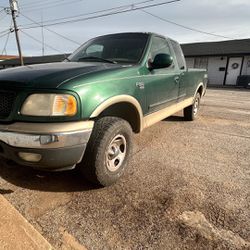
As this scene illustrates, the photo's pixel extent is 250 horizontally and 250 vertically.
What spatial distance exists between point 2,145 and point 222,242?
2.08 metres

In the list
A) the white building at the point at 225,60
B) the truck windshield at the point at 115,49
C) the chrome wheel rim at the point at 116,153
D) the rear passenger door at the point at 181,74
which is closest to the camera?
the chrome wheel rim at the point at 116,153

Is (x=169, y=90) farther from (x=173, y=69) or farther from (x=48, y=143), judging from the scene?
(x=48, y=143)

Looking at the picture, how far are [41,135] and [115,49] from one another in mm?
2161

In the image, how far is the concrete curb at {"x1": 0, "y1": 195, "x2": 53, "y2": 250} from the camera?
1.79m

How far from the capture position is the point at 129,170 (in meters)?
3.19

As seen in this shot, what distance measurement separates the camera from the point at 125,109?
2967 millimetres

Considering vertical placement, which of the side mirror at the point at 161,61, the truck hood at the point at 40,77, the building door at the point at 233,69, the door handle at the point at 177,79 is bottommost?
the building door at the point at 233,69

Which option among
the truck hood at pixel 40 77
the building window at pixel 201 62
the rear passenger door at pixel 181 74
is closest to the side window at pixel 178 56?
the rear passenger door at pixel 181 74

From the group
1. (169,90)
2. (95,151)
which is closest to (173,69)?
(169,90)

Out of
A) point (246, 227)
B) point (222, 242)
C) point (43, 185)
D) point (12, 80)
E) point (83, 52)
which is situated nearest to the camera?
point (222, 242)

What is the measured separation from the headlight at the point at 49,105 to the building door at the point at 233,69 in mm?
24883

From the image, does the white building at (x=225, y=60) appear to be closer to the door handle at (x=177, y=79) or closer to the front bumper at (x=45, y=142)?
the door handle at (x=177, y=79)

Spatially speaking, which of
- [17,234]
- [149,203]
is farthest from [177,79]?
[17,234]

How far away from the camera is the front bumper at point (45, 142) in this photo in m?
2.04
